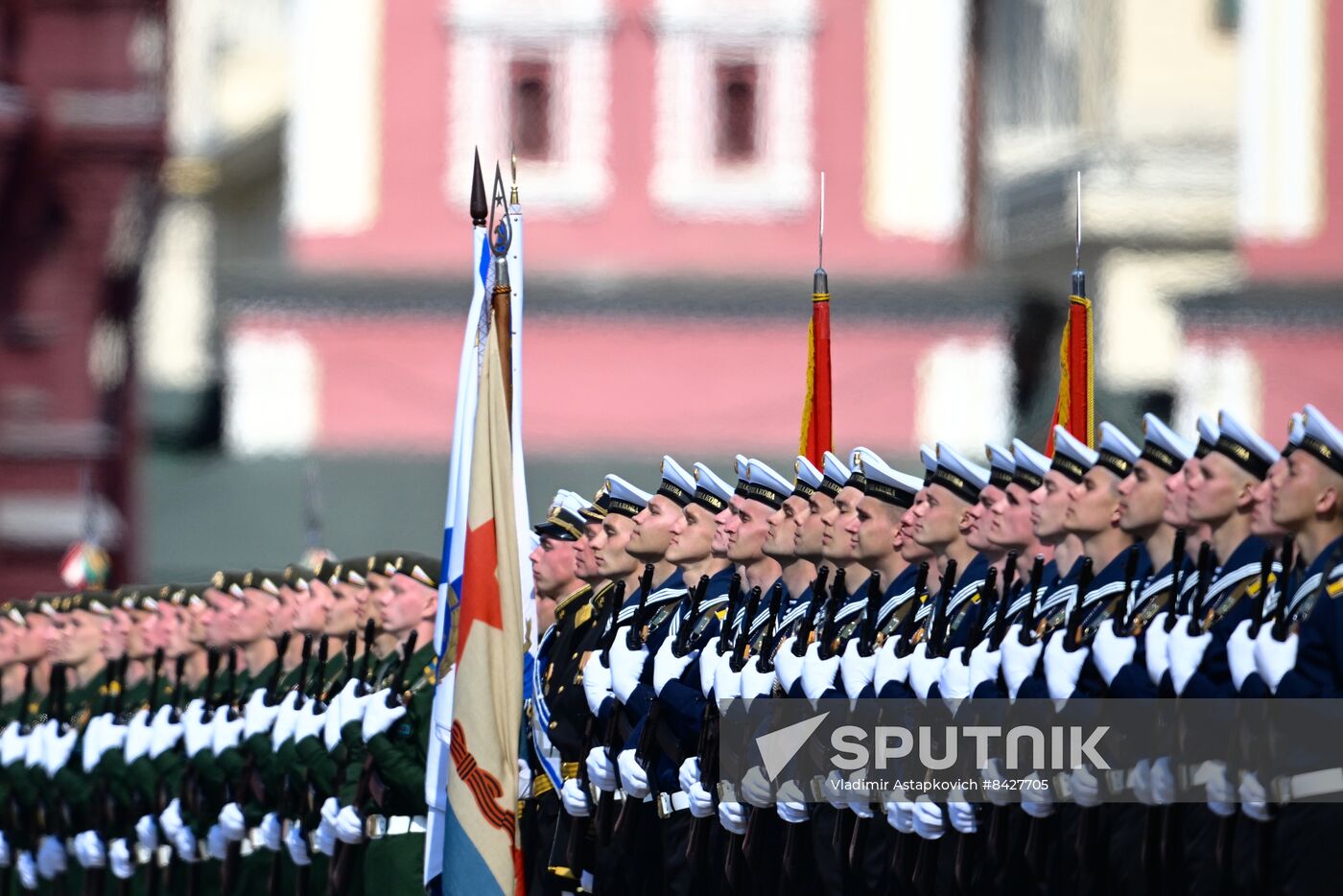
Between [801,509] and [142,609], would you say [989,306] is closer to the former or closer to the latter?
[142,609]

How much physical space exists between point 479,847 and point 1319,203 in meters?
15.7

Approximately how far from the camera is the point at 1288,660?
6727 millimetres

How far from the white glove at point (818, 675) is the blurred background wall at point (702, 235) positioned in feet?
45.7

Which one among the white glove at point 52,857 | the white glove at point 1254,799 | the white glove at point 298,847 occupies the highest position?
the white glove at point 1254,799

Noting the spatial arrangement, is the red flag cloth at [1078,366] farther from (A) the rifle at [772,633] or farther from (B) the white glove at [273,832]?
(B) the white glove at [273,832]

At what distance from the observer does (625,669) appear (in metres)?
8.98

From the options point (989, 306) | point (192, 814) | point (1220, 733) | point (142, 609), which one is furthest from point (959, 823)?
point (989, 306)

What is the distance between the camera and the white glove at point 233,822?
1047cm

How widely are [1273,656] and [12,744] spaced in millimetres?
6698

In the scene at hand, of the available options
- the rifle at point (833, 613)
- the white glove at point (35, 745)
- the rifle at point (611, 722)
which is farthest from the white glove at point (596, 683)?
the white glove at point (35, 745)

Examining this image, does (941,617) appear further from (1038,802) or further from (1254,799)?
(1254,799)

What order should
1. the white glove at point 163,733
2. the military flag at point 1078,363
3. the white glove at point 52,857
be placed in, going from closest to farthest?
the military flag at point 1078,363, the white glove at point 163,733, the white glove at point 52,857

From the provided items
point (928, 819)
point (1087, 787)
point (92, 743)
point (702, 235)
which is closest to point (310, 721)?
point (92, 743)

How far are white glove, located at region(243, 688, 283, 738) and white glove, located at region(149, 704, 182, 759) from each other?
1.43 ft
